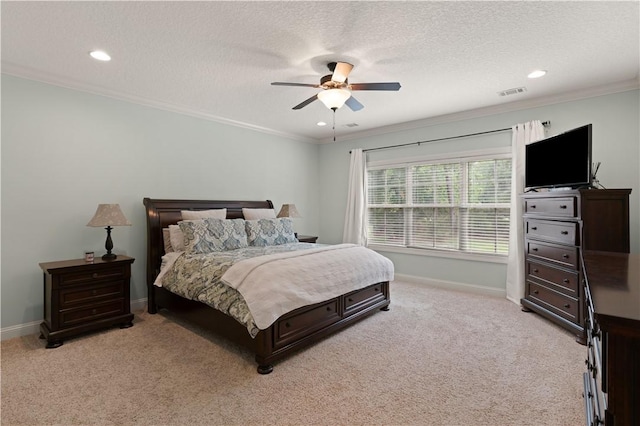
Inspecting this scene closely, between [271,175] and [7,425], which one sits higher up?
[271,175]

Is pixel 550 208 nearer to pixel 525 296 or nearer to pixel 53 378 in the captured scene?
→ pixel 525 296

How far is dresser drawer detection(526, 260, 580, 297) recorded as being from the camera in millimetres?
3068

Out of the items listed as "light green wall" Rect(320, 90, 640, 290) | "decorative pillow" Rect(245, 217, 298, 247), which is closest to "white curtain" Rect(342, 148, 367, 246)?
"light green wall" Rect(320, 90, 640, 290)

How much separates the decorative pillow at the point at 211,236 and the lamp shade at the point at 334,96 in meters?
1.95

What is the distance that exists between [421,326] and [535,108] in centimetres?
312

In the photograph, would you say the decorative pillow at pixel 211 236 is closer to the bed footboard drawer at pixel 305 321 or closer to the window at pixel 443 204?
the bed footboard drawer at pixel 305 321

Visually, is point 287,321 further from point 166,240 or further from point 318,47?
point 318,47

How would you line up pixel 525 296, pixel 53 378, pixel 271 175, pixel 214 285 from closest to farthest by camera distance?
pixel 53 378, pixel 214 285, pixel 525 296, pixel 271 175

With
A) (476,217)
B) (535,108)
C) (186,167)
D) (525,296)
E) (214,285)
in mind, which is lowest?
(525,296)

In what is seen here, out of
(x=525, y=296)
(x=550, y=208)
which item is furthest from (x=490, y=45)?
(x=525, y=296)

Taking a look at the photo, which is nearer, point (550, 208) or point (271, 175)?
point (550, 208)

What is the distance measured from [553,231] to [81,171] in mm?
5122

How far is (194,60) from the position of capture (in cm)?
294

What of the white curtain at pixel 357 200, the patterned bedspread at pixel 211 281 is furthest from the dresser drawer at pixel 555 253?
the patterned bedspread at pixel 211 281
